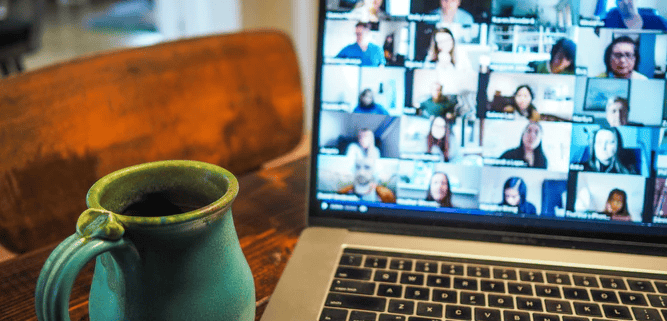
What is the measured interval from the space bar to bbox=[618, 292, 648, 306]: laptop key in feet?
0.67

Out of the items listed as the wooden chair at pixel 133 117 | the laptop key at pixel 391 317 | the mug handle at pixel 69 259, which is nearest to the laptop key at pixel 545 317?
the laptop key at pixel 391 317

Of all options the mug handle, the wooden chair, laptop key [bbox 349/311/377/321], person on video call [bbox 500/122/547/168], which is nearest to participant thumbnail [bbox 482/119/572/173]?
person on video call [bbox 500/122/547/168]

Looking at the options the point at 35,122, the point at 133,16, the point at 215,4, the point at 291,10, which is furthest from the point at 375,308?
the point at 133,16

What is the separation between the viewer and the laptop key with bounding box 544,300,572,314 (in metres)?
0.44

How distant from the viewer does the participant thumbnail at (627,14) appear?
1.64 ft

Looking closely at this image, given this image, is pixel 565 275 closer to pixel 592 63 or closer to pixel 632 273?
pixel 632 273

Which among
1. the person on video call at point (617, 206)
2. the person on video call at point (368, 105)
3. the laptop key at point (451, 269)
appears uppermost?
the person on video call at point (368, 105)

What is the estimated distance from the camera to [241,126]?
3.49 feet

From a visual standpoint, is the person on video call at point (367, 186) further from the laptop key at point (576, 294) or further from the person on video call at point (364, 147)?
the laptop key at point (576, 294)

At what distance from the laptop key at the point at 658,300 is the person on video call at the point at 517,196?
0.12 metres

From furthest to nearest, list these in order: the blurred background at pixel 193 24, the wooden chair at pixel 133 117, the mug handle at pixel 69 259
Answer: the blurred background at pixel 193 24
the wooden chair at pixel 133 117
the mug handle at pixel 69 259

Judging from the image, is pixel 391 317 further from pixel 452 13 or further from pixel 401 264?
pixel 452 13

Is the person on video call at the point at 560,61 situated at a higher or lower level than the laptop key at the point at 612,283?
higher

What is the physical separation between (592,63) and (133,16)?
205 inches
